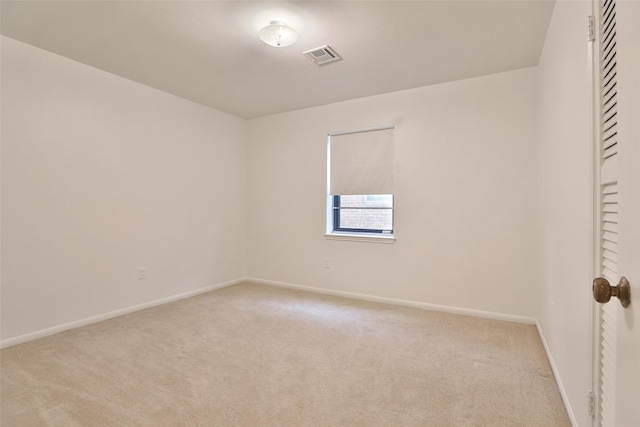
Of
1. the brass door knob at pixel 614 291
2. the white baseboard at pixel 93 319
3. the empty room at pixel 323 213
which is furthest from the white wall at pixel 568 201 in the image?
the white baseboard at pixel 93 319

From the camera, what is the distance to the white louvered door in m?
0.67

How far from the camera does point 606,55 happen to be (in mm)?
1125

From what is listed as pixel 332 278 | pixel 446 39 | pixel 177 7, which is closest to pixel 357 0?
pixel 446 39

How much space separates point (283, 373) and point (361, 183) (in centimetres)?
248

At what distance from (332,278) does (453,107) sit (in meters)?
2.52

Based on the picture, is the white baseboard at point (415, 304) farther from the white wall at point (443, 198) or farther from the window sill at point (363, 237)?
the window sill at point (363, 237)

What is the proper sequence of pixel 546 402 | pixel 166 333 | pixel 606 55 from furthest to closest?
pixel 166 333
pixel 546 402
pixel 606 55

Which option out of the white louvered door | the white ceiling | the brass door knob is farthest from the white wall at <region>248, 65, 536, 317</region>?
the brass door knob

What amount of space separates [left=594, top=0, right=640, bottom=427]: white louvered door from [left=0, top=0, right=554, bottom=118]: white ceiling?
138 centimetres

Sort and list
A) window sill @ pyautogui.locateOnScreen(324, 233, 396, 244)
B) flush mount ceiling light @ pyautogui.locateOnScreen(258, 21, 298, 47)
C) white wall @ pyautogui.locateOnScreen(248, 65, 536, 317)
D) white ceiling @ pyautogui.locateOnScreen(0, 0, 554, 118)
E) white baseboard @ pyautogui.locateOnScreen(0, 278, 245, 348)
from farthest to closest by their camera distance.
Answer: window sill @ pyautogui.locateOnScreen(324, 233, 396, 244), white wall @ pyautogui.locateOnScreen(248, 65, 536, 317), white baseboard @ pyautogui.locateOnScreen(0, 278, 245, 348), flush mount ceiling light @ pyautogui.locateOnScreen(258, 21, 298, 47), white ceiling @ pyautogui.locateOnScreen(0, 0, 554, 118)

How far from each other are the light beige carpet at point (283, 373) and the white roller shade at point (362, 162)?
160cm

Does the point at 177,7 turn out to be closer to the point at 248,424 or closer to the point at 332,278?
the point at 248,424

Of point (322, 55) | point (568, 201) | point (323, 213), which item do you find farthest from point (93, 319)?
point (568, 201)

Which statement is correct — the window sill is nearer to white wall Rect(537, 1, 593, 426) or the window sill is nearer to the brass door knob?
white wall Rect(537, 1, 593, 426)
